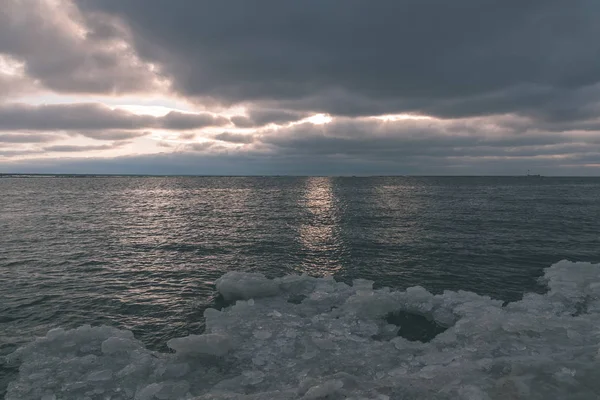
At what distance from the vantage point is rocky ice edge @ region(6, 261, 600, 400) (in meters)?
12.2

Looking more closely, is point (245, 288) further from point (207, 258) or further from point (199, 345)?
point (207, 258)

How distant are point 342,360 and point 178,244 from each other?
1188 inches

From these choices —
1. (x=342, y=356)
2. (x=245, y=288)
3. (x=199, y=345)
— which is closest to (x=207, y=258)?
(x=245, y=288)

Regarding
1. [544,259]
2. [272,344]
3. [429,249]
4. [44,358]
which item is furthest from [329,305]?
[544,259]

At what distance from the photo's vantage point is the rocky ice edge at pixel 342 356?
A: 12164mm

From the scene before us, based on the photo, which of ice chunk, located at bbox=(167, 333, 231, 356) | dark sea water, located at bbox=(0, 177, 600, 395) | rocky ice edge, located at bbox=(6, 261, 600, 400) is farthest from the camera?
dark sea water, located at bbox=(0, 177, 600, 395)

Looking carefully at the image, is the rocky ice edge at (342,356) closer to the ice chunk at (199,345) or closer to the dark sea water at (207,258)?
the ice chunk at (199,345)

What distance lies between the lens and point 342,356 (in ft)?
49.5

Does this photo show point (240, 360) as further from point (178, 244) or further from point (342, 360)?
point (178, 244)

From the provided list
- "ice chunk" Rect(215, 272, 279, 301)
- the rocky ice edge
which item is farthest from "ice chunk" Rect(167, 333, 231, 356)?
"ice chunk" Rect(215, 272, 279, 301)

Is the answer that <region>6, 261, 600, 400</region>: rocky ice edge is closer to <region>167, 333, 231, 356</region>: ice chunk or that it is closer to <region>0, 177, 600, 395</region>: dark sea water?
<region>167, 333, 231, 356</region>: ice chunk

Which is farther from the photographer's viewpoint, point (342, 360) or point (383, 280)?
point (383, 280)

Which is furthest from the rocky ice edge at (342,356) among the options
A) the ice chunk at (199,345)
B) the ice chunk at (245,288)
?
the ice chunk at (245,288)

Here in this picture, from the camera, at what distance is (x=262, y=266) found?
3175 centimetres
